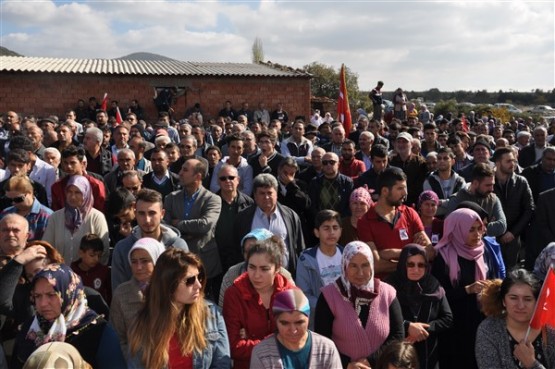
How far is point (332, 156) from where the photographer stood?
22.1 ft

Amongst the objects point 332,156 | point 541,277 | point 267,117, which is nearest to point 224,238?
point 332,156

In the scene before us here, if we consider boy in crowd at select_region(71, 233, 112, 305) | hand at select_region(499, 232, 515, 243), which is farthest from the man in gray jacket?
hand at select_region(499, 232, 515, 243)

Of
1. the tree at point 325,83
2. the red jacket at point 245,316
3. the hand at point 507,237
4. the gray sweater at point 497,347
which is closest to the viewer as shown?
the gray sweater at point 497,347

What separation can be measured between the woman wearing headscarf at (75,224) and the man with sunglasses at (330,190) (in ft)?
8.54

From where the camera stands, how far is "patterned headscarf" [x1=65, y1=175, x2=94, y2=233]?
502 centimetres

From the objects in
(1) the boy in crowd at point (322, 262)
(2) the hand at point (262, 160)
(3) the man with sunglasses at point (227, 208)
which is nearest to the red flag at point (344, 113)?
(2) the hand at point (262, 160)

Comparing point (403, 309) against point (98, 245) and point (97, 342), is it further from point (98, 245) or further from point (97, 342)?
point (98, 245)

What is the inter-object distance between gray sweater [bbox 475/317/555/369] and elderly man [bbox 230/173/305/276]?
77.3 inches

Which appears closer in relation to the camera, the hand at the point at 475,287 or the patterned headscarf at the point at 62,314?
the patterned headscarf at the point at 62,314

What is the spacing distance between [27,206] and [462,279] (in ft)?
13.0

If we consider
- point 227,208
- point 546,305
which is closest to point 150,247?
point 227,208

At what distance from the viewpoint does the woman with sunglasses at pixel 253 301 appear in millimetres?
3832

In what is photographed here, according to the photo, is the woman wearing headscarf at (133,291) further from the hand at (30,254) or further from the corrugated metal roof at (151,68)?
the corrugated metal roof at (151,68)

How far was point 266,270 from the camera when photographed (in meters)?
3.87
